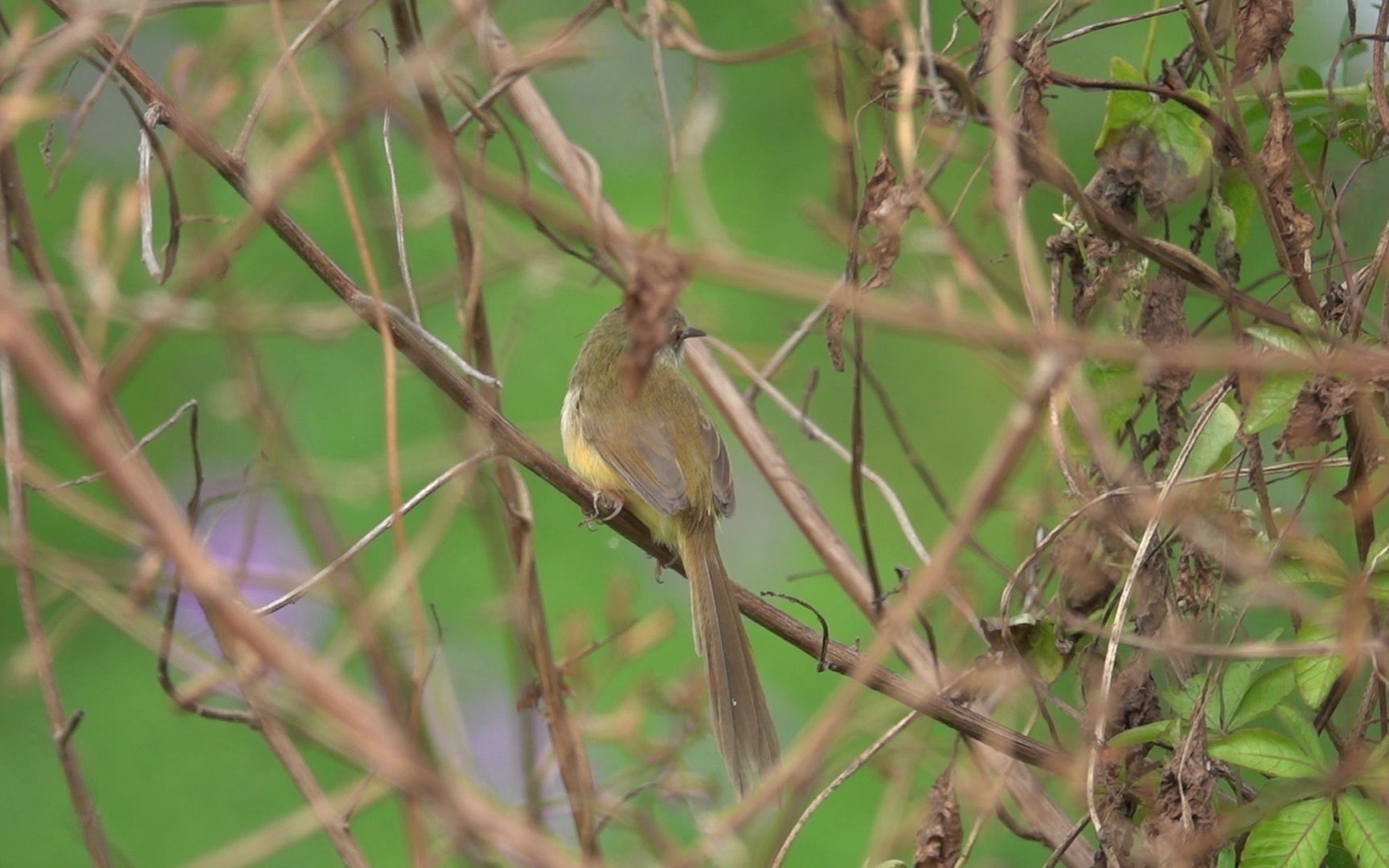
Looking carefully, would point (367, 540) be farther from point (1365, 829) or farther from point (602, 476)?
point (602, 476)

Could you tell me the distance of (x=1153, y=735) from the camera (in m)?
2.42

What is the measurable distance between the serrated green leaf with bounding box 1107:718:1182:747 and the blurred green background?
1.63m

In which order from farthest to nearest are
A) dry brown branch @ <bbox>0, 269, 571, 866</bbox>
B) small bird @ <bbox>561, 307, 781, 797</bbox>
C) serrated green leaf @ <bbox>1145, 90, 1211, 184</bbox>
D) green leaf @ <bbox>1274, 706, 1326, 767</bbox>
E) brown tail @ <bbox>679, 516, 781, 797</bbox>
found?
1. small bird @ <bbox>561, 307, 781, 797</bbox>
2. brown tail @ <bbox>679, 516, 781, 797</bbox>
3. serrated green leaf @ <bbox>1145, 90, 1211, 184</bbox>
4. green leaf @ <bbox>1274, 706, 1326, 767</bbox>
5. dry brown branch @ <bbox>0, 269, 571, 866</bbox>

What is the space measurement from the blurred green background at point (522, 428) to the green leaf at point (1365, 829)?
6.19 ft

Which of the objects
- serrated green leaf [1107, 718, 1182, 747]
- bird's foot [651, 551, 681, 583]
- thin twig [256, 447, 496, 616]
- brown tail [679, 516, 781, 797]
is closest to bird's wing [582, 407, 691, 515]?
bird's foot [651, 551, 681, 583]

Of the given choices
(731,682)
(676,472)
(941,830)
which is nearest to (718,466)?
(676,472)

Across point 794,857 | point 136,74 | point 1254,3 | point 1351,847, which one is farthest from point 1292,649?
point 794,857

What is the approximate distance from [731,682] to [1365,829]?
5.01 ft

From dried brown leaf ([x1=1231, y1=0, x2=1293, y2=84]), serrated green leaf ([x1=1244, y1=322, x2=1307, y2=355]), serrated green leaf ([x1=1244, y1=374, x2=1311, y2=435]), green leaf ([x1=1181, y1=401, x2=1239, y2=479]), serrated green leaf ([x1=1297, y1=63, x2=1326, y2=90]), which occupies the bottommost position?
green leaf ([x1=1181, y1=401, x2=1239, y2=479])

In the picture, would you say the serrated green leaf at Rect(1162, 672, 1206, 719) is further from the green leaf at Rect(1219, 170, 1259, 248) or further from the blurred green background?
the blurred green background

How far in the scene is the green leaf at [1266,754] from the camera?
222 cm

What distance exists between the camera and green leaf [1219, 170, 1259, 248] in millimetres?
2631

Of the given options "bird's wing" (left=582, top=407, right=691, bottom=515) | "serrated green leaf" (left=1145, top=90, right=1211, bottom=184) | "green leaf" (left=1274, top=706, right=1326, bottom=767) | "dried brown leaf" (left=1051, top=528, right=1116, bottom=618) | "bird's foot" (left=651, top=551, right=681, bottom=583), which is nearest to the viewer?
"green leaf" (left=1274, top=706, right=1326, bottom=767)

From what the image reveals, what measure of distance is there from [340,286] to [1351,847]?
5.58 feet
